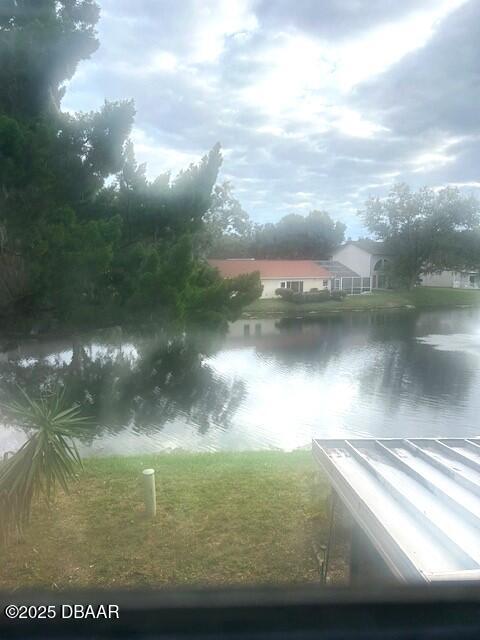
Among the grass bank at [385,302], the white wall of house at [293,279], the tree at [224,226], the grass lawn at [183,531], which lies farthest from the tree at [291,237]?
the grass lawn at [183,531]

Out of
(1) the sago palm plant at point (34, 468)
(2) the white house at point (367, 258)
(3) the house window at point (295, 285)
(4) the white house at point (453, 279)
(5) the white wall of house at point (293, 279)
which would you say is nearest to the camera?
(1) the sago palm plant at point (34, 468)

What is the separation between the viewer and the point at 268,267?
3459mm

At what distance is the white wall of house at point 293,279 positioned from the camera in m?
3.82

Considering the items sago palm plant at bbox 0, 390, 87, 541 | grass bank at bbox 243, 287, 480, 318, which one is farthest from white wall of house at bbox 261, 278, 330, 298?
sago palm plant at bbox 0, 390, 87, 541

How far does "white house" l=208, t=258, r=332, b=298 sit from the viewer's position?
3.37 meters

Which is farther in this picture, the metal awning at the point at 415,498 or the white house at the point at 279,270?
the white house at the point at 279,270

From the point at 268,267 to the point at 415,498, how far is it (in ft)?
6.78

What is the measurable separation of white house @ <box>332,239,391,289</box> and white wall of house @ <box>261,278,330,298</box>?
0.38 metres

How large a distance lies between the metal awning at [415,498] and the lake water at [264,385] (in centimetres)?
130

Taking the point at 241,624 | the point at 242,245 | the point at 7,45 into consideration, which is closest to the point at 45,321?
the point at 242,245

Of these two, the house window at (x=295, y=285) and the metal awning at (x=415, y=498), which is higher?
the house window at (x=295, y=285)

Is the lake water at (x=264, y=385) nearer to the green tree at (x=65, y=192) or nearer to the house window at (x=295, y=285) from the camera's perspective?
the green tree at (x=65, y=192)

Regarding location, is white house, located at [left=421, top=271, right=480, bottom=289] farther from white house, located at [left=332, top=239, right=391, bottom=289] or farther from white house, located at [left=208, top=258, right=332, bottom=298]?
white house, located at [left=208, top=258, right=332, bottom=298]

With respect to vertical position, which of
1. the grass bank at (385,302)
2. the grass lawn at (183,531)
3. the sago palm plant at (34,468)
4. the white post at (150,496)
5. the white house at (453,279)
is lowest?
the grass lawn at (183,531)
